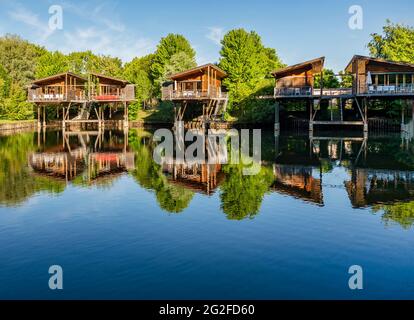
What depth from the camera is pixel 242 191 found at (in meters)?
21.2

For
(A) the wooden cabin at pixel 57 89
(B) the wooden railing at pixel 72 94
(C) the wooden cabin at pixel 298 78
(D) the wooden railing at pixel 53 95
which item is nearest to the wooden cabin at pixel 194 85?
(B) the wooden railing at pixel 72 94

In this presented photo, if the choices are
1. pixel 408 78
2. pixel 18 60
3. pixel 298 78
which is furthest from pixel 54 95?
pixel 408 78

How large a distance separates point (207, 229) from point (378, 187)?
1057 centimetres

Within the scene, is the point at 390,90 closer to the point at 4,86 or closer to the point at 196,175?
the point at 196,175

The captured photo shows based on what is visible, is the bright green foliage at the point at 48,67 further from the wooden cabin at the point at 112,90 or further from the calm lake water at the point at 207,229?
the calm lake water at the point at 207,229

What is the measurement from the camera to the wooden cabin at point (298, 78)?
47.9 metres

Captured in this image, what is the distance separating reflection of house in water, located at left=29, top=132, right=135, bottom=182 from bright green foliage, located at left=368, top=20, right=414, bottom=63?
40.3 metres

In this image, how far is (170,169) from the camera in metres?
27.6

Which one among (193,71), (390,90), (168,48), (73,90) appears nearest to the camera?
(390,90)

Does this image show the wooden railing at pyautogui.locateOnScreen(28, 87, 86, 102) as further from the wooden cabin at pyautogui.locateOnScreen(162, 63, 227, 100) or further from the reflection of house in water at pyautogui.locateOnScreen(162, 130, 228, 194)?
the reflection of house in water at pyautogui.locateOnScreen(162, 130, 228, 194)

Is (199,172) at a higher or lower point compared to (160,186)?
higher

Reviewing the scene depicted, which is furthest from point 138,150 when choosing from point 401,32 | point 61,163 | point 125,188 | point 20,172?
point 401,32

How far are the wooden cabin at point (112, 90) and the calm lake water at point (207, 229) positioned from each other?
31.0 meters

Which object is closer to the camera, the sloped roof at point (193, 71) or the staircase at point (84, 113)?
the sloped roof at point (193, 71)
